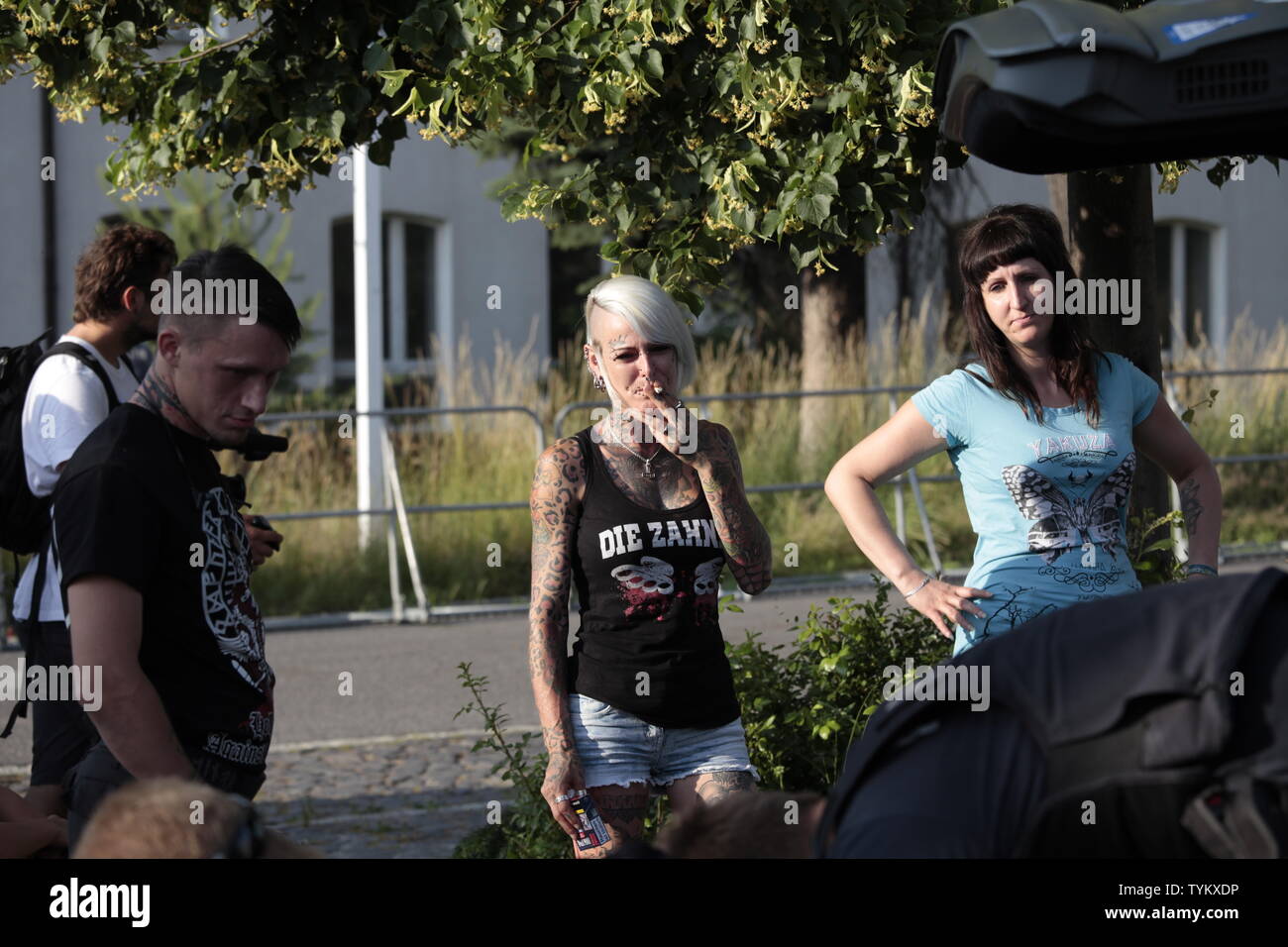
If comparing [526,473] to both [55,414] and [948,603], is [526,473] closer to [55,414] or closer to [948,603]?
[55,414]

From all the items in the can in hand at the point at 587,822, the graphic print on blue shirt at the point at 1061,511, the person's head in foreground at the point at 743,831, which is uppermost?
the graphic print on blue shirt at the point at 1061,511

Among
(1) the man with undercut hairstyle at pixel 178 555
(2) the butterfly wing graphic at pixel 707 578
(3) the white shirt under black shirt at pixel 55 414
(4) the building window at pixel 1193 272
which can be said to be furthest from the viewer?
(4) the building window at pixel 1193 272

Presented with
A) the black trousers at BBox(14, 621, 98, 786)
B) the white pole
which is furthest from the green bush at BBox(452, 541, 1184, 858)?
the white pole

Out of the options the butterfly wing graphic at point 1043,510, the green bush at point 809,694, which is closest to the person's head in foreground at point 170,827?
the butterfly wing graphic at point 1043,510

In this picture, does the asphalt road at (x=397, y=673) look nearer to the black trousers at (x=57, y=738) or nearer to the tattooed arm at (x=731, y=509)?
the tattooed arm at (x=731, y=509)

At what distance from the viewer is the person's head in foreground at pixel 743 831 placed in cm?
171

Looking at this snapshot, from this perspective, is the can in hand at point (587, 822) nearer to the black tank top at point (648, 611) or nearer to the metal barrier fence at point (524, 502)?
the black tank top at point (648, 611)

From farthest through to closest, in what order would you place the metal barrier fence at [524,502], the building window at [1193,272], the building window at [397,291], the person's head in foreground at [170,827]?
the building window at [1193,272], the building window at [397,291], the metal barrier fence at [524,502], the person's head in foreground at [170,827]

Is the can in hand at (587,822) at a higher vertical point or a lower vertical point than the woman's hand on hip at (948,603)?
lower

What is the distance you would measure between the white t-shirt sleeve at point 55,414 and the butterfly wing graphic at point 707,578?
1667mm

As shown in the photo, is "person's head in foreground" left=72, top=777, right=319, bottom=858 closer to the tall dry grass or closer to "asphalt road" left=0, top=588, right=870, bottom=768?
"asphalt road" left=0, top=588, right=870, bottom=768

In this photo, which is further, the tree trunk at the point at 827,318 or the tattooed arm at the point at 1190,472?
the tree trunk at the point at 827,318

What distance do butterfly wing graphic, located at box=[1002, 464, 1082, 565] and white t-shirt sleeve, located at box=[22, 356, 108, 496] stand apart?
2391 mm
